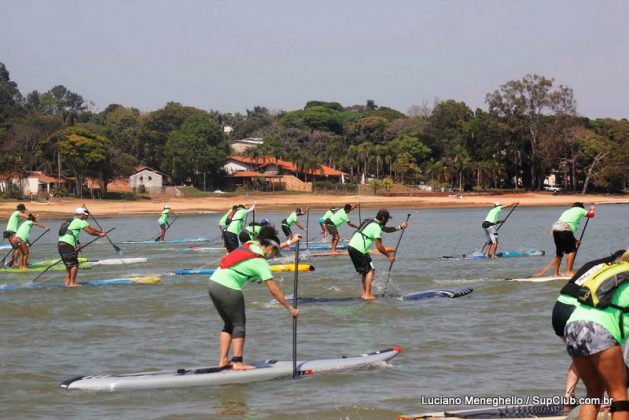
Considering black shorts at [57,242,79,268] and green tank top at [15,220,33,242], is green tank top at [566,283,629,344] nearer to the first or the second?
black shorts at [57,242,79,268]

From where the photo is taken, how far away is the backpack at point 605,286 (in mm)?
6008

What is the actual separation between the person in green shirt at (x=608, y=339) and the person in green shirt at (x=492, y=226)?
1711 centimetres

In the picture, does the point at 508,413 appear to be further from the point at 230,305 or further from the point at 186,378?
the point at 186,378

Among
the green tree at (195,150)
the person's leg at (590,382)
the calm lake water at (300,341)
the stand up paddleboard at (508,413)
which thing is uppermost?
the green tree at (195,150)

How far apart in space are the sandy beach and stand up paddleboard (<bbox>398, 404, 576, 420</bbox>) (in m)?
52.5

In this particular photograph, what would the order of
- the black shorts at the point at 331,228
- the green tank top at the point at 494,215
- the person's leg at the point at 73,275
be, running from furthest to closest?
the black shorts at the point at 331,228 < the green tank top at the point at 494,215 < the person's leg at the point at 73,275

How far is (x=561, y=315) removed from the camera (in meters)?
6.85

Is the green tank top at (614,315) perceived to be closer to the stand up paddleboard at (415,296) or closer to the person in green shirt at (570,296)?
the person in green shirt at (570,296)

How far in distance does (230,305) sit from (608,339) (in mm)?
4443

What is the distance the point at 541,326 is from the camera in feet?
43.4

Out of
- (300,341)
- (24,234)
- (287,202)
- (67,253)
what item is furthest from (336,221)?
(287,202)

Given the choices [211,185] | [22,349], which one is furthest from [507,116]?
[22,349]

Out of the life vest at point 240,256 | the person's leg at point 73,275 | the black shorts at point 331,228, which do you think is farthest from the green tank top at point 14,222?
the life vest at point 240,256

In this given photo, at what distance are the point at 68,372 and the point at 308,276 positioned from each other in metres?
10.4
